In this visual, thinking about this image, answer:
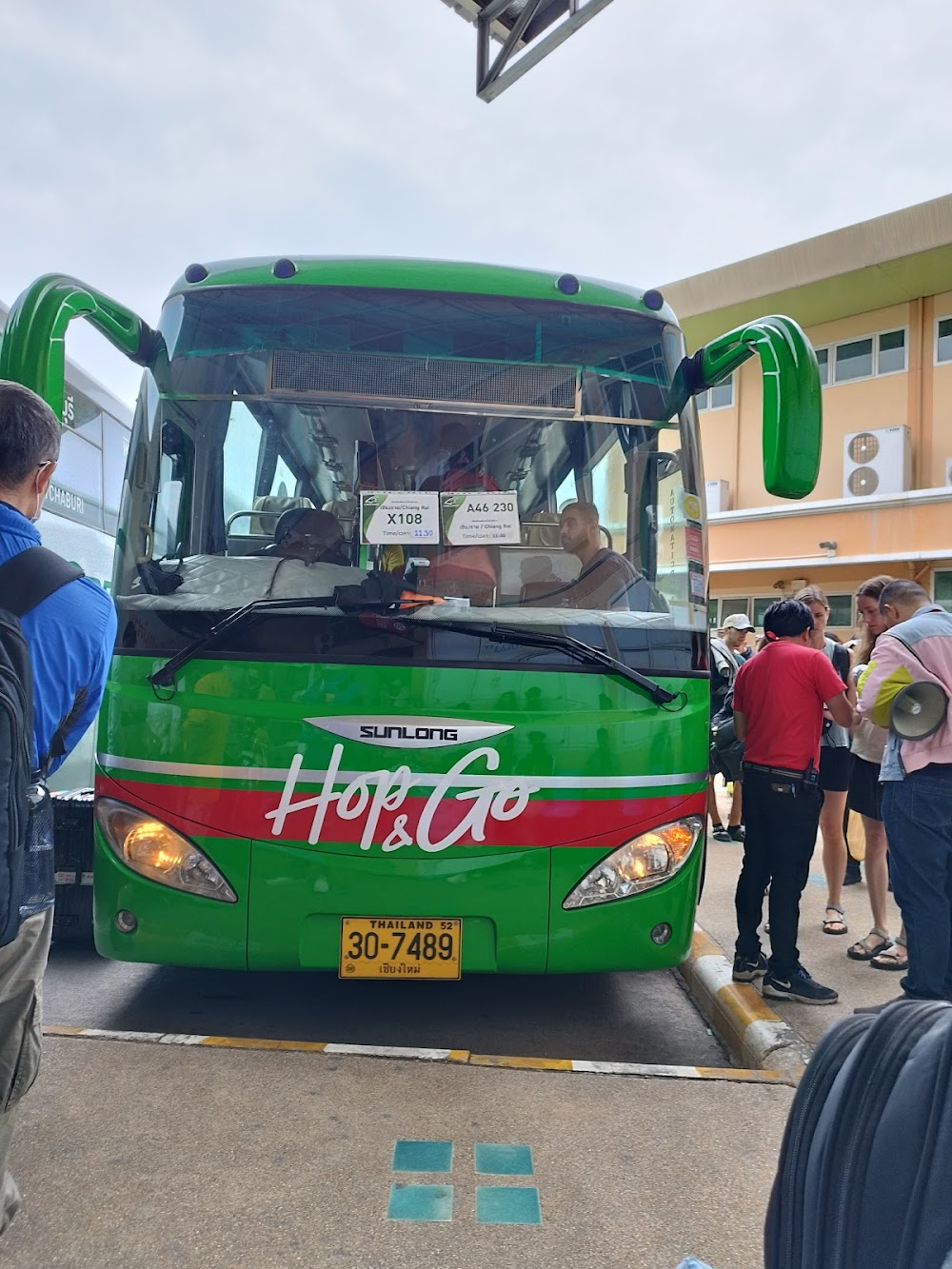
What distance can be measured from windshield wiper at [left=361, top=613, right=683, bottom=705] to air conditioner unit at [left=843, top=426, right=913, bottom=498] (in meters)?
16.6

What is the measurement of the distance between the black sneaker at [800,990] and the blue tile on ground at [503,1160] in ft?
6.14

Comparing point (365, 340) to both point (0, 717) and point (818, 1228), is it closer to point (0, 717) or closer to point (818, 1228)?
point (0, 717)

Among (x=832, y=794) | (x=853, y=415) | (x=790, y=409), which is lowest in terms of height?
(x=832, y=794)

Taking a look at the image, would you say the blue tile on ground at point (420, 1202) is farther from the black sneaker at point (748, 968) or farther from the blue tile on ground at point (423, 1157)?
the black sneaker at point (748, 968)

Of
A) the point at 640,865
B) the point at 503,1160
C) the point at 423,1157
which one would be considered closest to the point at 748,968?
the point at 640,865

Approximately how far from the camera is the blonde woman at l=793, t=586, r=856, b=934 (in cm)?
567

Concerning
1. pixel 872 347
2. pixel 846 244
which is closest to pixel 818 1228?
pixel 846 244

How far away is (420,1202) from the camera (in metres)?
2.67

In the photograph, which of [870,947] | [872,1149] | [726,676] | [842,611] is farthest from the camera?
[842,611]

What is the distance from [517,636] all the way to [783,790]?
1.57 m

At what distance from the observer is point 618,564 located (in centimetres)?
401

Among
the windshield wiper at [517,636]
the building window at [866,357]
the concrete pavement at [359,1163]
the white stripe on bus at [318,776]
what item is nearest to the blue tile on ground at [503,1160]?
the concrete pavement at [359,1163]

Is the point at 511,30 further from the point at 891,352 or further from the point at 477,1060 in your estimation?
the point at 891,352

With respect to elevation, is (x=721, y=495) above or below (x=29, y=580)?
above
